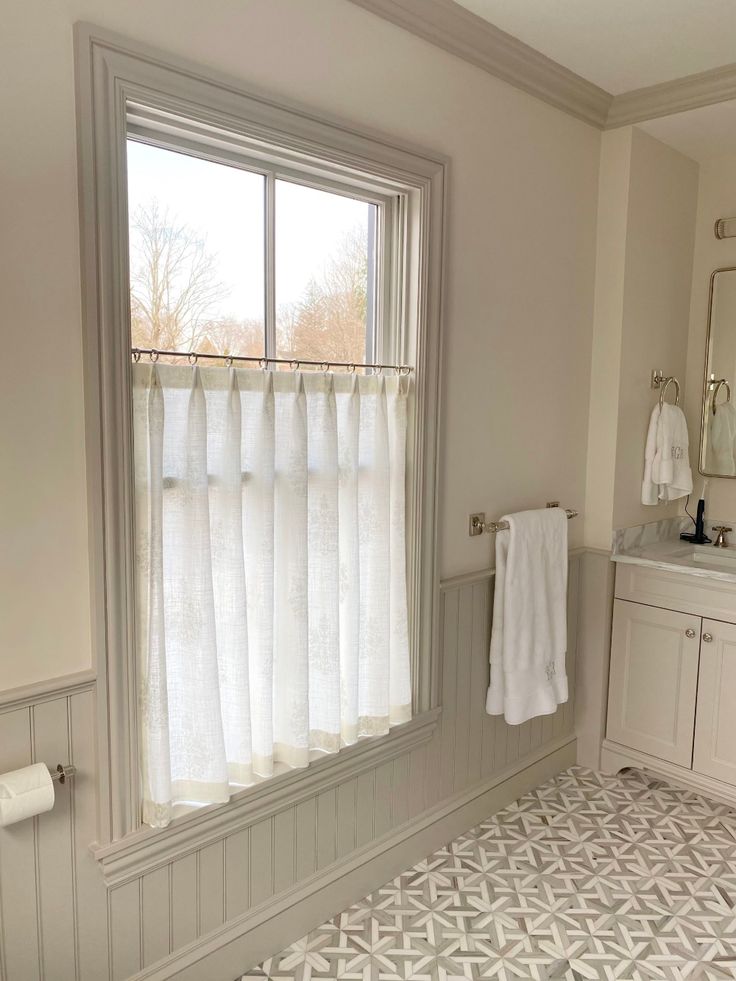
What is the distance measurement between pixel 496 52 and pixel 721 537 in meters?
2.01

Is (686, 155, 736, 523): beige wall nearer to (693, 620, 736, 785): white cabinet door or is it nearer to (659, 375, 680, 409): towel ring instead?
(659, 375, 680, 409): towel ring

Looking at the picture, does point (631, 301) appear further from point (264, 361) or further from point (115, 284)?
point (115, 284)

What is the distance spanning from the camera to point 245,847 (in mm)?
1929

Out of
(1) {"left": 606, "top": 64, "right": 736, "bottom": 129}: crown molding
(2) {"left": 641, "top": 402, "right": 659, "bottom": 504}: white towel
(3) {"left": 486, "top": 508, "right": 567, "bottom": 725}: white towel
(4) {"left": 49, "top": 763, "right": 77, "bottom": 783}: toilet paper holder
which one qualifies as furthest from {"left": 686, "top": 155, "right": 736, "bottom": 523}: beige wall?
(4) {"left": 49, "top": 763, "right": 77, "bottom": 783}: toilet paper holder

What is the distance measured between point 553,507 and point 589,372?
0.56 meters

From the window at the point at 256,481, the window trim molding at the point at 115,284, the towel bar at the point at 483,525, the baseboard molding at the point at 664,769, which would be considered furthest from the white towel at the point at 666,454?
the window trim molding at the point at 115,284

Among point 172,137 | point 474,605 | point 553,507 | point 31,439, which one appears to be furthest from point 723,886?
point 172,137

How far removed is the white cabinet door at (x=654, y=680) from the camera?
9.11 feet

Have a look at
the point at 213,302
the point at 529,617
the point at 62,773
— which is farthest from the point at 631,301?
the point at 62,773

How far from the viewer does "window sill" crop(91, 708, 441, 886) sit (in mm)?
1673

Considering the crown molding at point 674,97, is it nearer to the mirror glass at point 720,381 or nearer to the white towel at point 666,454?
the mirror glass at point 720,381

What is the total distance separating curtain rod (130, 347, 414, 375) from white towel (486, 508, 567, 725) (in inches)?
26.8

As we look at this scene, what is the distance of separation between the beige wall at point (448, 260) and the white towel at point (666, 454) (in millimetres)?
281

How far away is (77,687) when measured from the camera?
5.17 ft
